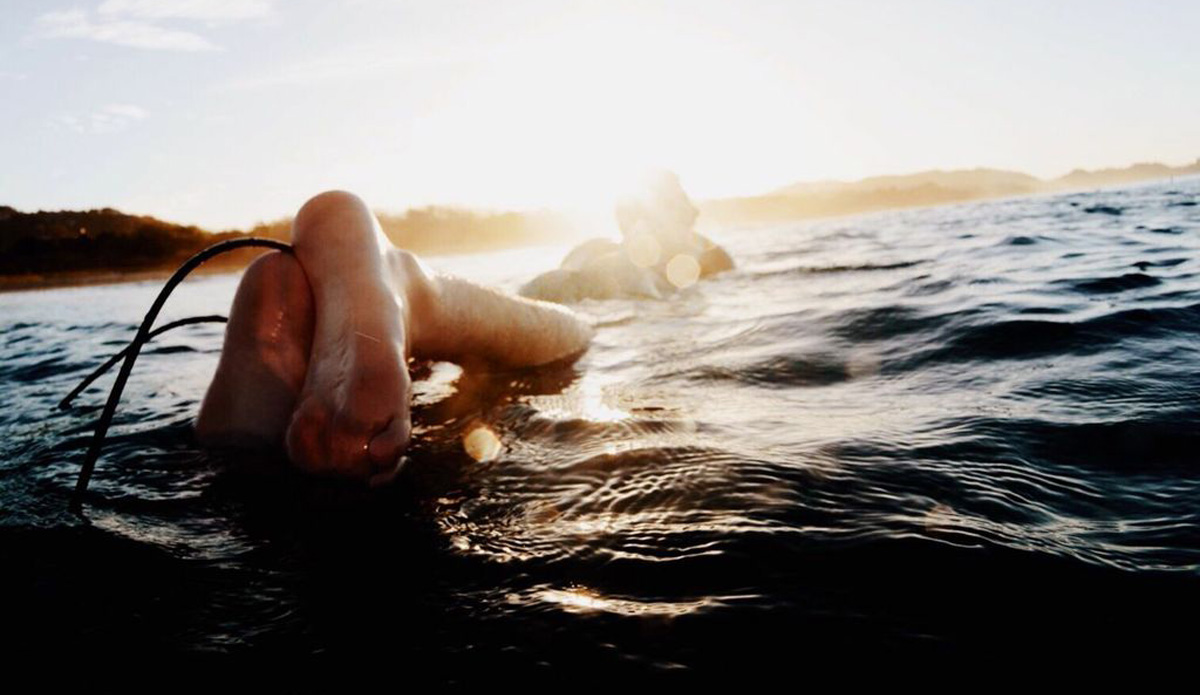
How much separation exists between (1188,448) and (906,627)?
1.55 meters

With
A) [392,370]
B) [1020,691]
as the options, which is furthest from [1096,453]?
[392,370]

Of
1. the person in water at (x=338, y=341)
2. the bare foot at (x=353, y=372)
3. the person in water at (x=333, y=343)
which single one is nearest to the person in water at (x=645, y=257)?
the person in water at (x=338, y=341)

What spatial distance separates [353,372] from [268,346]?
720 mm

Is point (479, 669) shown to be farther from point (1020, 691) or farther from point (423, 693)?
point (1020, 691)

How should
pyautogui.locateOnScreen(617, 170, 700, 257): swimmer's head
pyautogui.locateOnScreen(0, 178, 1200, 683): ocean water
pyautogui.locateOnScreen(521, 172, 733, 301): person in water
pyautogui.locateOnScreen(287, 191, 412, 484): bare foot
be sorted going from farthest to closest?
pyautogui.locateOnScreen(617, 170, 700, 257): swimmer's head
pyautogui.locateOnScreen(521, 172, 733, 301): person in water
pyautogui.locateOnScreen(287, 191, 412, 484): bare foot
pyautogui.locateOnScreen(0, 178, 1200, 683): ocean water

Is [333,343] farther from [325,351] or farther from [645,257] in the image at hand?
[645,257]

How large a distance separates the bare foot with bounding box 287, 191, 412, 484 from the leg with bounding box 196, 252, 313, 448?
12cm

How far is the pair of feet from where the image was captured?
6.86ft

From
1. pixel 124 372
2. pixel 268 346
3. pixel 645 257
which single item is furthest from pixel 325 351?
pixel 645 257

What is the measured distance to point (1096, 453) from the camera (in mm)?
2109

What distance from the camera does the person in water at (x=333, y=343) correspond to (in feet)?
6.87

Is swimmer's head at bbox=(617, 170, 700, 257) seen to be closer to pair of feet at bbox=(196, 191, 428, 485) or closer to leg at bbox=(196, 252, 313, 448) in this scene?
pair of feet at bbox=(196, 191, 428, 485)

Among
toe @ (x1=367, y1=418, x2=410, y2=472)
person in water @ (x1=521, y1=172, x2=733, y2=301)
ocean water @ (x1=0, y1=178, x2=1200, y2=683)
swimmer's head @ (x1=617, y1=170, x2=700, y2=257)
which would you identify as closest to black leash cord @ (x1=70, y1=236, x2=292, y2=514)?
ocean water @ (x1=0, y1=178, x2=1200, y2=683)

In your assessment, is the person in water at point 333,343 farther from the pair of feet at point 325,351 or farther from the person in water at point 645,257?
the person in water at point 645,257
